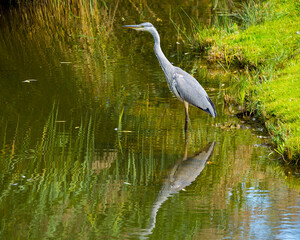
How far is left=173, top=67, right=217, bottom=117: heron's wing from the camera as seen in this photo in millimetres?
7328

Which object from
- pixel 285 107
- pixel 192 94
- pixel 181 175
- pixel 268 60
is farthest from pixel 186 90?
pixel 268 60

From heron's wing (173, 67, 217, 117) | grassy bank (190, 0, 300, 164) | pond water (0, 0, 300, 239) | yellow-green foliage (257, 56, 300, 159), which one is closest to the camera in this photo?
pond water (0, 0, 300, 239)

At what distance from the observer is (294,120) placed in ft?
23.3

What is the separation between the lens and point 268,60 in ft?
31.7

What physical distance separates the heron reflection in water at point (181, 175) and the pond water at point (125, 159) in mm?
12

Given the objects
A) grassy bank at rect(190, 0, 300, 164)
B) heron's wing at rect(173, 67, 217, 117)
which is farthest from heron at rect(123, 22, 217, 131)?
grassy bank at rect(190, 0, 300, 164)

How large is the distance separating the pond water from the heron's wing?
0.25 m

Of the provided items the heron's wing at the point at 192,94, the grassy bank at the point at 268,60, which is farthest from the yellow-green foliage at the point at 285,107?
Result: the heron's wing at the point at 192,94

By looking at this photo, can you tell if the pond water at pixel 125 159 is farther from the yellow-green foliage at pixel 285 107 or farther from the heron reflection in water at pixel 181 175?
the yellow-green foliage at pixel 285 107

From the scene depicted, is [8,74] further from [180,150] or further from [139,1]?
[139,1]

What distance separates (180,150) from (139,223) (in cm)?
197

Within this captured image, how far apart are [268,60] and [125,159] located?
177 inches

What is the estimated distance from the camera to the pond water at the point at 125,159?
4.67 m

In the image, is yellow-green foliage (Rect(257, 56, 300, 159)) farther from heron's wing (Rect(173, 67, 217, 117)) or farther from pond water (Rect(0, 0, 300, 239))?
heron's wing (Rect(173, 67, 217, 117))
